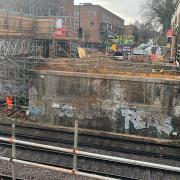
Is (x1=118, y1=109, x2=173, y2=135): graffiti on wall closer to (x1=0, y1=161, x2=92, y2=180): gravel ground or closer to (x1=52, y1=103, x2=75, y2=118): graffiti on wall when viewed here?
(x1=52, y1=103, x2=75, y2=118): graffiti on wall

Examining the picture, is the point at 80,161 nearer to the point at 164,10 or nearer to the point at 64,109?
the point at 64,109

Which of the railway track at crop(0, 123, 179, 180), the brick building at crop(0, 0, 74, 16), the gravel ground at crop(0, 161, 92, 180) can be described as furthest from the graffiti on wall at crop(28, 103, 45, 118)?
the brick building at crop(0, 0, 74, 16)

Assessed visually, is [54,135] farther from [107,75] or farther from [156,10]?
[156,10]

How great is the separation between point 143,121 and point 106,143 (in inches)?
108

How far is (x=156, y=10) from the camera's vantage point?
60.7m

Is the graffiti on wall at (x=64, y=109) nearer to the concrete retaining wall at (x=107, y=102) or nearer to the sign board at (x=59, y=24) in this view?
the concrete retaining wall at (x=107, y=102)

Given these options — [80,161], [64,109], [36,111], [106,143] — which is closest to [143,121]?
[106,143]

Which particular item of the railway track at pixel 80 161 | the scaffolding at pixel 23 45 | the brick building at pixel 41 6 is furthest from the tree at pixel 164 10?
the railway track at pixel 80 161

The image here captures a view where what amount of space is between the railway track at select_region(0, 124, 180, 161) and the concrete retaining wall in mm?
1266

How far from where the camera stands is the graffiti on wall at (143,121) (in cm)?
1689

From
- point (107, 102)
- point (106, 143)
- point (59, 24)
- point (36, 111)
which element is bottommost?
point (106, 143)

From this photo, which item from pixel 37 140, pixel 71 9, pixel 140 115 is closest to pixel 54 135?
pixel 37 140

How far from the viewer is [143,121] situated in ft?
56.6

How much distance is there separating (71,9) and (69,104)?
45.9 m
